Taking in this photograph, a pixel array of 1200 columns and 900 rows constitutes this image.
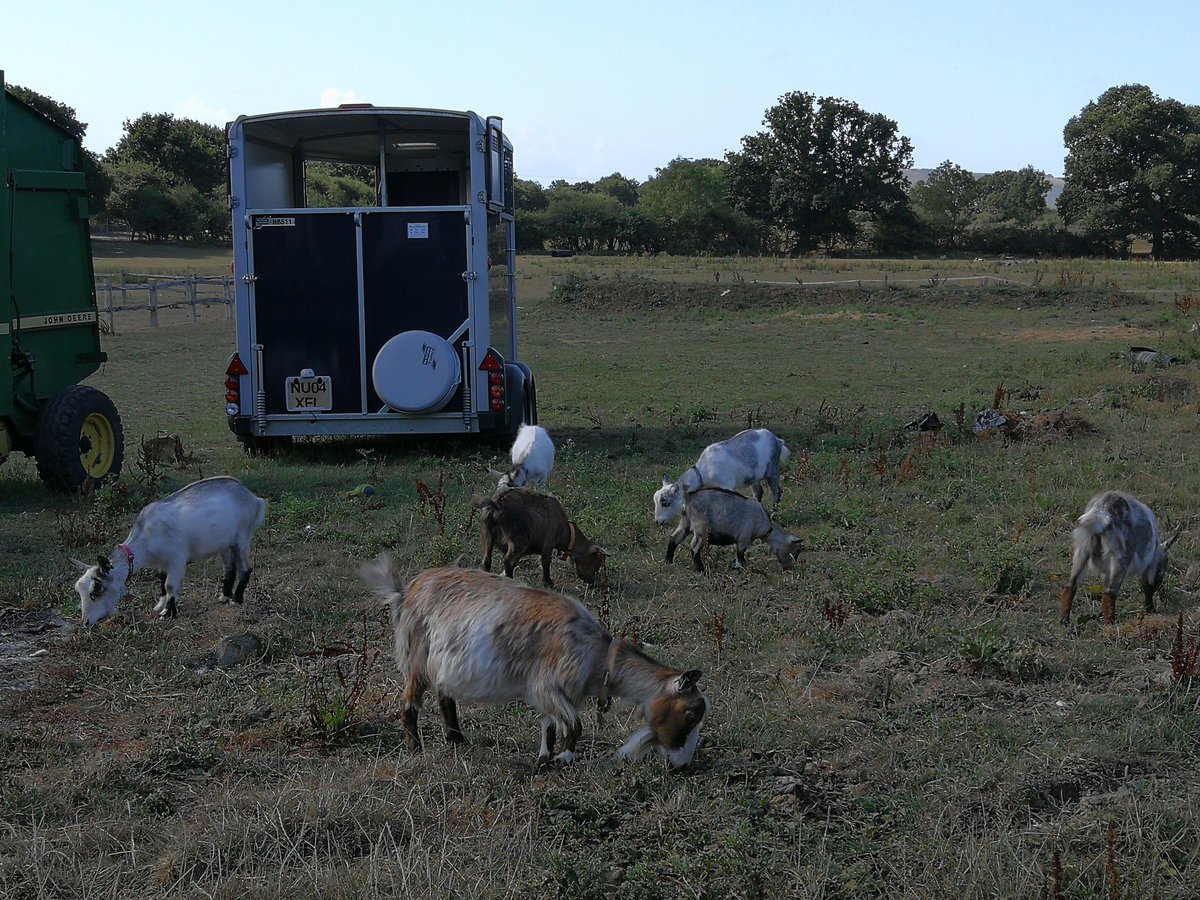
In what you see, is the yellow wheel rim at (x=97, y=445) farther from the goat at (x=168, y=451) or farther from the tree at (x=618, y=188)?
the tree at (x=618, y=188)

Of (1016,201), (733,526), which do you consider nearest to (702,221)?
(1016,201)

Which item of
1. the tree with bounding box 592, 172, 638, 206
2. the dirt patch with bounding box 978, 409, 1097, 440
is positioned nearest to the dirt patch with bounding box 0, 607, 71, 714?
the dirt patch with bounding box 978, 409, 1097, 440

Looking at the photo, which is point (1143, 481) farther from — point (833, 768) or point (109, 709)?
point (109, 709)

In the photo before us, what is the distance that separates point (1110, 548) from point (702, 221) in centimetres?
6349

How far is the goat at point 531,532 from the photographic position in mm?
Answer: 7953

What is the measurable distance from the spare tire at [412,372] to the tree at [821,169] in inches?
2149

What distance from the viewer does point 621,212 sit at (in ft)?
225

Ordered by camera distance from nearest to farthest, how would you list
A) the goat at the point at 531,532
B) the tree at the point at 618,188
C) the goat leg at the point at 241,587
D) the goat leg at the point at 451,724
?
the goat leg at the point at 451,724
the goat leg at the point at 241,587
the goat at the point at 531,532
the tree at the point at 618,188

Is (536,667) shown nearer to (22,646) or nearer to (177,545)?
(177,545)

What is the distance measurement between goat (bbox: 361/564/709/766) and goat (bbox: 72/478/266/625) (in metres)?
2.47

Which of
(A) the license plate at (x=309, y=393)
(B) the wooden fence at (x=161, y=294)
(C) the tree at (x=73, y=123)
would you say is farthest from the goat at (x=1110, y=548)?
(C) the tree at (x=73, y=123)

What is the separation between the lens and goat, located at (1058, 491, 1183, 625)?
276 inches

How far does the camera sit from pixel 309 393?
12336 mm

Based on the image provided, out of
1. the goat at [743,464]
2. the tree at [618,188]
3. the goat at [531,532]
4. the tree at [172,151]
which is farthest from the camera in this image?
the tree at [618,188]
